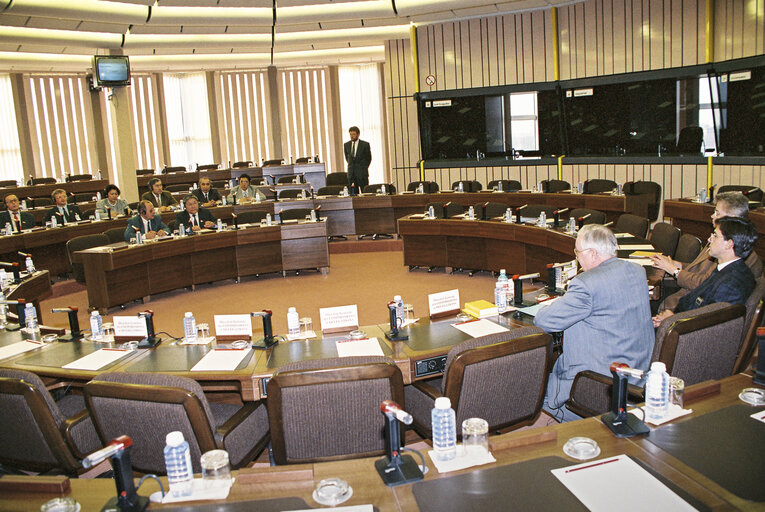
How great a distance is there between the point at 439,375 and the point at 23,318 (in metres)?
2.93

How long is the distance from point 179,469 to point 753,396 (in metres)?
2.05

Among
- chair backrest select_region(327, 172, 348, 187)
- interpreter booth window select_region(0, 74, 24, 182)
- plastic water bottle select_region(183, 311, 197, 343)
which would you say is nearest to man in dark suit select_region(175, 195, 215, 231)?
chair backrest select_region(327, 172, 348, 187)

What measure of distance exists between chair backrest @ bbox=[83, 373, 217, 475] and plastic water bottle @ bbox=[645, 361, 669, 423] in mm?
1624

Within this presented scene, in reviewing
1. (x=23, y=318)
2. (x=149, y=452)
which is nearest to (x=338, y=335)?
(x=149, y=452)

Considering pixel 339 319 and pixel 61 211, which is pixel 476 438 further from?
pixel 61 211

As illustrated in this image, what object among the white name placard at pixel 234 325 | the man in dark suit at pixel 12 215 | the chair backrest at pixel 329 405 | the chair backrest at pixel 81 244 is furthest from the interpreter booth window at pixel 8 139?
the chair backrest at pixel 329 405

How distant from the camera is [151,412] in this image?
2.46 m

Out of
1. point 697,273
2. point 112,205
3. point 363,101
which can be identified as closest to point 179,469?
point 697,273

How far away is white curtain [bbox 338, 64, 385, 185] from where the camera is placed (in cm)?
1578

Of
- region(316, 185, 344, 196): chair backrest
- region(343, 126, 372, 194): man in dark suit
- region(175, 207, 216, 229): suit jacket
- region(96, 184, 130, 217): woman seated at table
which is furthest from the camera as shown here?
region(343, 126, 372, 194): man in dark suit

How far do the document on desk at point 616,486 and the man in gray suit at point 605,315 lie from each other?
1.13m

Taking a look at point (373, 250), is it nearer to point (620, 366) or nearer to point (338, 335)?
point (338, 335)

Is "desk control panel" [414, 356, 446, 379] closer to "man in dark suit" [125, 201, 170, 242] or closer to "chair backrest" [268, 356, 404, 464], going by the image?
"chair backrest" [268, 356, 404, 464]

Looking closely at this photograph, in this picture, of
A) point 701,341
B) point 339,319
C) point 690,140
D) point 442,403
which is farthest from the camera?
point 690,140
